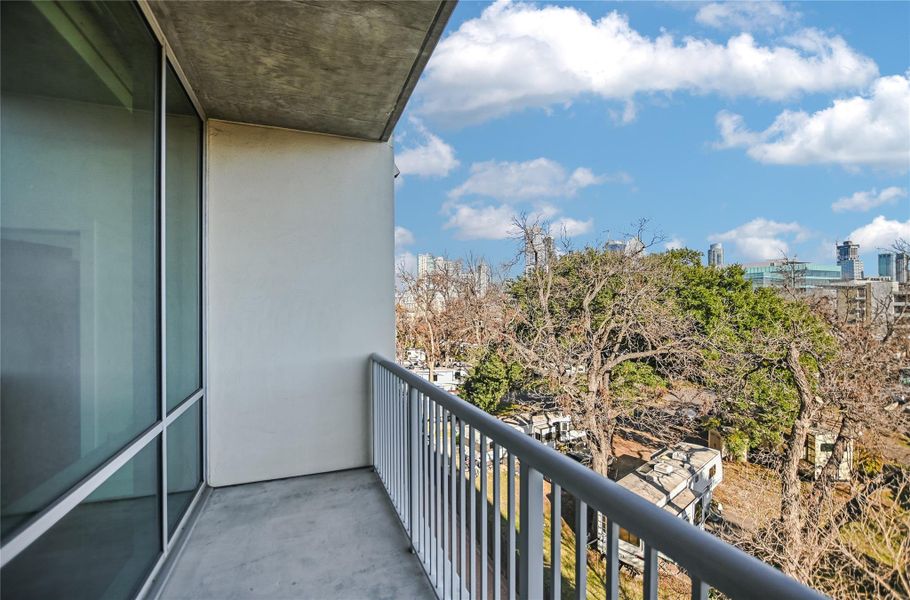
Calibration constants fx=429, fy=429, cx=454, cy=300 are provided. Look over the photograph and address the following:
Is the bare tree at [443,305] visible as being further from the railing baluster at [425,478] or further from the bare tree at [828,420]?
the railing baluster at [425,478]

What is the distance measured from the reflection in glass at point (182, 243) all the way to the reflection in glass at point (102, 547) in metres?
0.53

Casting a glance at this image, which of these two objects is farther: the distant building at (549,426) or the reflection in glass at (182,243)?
the distant building at (549,426)

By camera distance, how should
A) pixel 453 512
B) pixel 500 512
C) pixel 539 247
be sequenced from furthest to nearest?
pixel 539 247 < pixel 453 512 < pixel 500 512

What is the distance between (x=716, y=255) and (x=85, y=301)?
17529 mm

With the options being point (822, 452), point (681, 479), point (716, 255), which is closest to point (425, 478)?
point (681, 479)

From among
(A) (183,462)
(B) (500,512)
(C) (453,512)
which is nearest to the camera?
(B) (500,512)

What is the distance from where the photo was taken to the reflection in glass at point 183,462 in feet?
7.27

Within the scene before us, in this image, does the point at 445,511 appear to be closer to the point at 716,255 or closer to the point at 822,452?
the point at 822,452

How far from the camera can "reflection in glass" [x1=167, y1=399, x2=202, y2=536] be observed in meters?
2.22


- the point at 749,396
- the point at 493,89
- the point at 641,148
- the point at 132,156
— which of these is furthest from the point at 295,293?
the point at 641,148

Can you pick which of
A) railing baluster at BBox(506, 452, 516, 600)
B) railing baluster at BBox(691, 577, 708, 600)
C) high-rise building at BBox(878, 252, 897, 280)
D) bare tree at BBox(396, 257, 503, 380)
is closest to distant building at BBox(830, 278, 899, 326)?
high-rise building at BBox(878, 252, 897, 280)

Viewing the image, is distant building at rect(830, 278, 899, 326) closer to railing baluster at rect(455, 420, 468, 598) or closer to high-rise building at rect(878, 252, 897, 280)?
high-rise building at rect(878, 252, 897, 280)

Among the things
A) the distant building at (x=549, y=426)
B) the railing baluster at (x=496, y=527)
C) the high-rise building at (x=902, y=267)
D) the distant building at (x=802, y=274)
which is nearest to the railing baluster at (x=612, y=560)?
the railing baluster at (x=496, y=527)

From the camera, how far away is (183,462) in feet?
8.15
